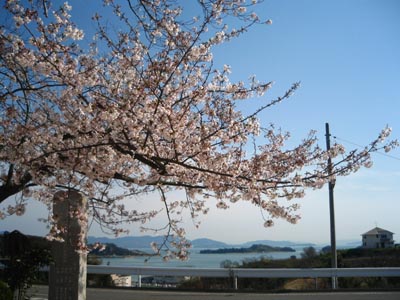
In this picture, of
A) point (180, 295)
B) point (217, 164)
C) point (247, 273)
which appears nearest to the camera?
point (217, 164)

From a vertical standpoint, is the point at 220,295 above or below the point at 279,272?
below

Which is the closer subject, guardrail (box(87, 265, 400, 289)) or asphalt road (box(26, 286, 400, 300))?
asphalt road (box(26, 286, 400, 300))

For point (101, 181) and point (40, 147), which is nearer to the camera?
point (40, 147)

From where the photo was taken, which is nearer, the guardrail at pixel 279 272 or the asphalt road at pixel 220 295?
the asphalt road at pixel 220 295

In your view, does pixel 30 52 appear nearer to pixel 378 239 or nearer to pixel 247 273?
pixel 247 273

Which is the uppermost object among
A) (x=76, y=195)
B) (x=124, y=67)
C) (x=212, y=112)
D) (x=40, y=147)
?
(x=124, y=67)

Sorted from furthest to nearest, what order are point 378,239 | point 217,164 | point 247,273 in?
point 378,239 → point 247,273 → point 217,164

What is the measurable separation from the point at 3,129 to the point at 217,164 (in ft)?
9.99

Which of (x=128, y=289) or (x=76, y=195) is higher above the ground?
(x=76, y=195)

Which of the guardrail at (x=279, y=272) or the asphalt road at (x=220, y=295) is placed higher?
the guardrail at (x=279, y=272)

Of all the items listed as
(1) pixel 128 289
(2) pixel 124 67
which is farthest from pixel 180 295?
(2) pixel 124 67

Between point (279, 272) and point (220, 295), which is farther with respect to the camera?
point (279, 272)

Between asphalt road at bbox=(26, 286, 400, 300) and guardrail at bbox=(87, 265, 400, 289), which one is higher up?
guardrail at bbox=(87, 265, 400, 289)

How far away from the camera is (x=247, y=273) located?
14.4m
